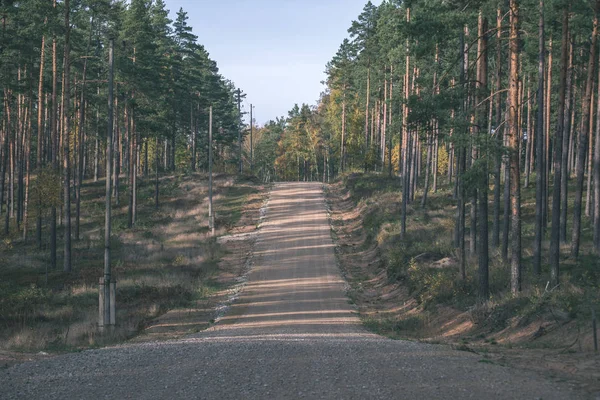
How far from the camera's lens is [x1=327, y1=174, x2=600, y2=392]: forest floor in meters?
12.7

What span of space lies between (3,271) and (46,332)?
14.4 m

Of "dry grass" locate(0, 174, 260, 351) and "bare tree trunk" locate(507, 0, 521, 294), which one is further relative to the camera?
"dry grass" locate(0, 174, 260, 351)

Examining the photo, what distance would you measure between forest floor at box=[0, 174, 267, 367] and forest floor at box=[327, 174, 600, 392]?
656cm

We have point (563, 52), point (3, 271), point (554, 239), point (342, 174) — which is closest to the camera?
point (554, 239)

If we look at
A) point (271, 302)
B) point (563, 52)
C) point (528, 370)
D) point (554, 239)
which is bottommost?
point (271, 302)

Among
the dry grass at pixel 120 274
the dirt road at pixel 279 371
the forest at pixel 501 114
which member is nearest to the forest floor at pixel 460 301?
the forest at pixel 501 114

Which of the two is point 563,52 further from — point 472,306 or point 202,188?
point 202,188

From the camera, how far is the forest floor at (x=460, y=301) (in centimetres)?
1270

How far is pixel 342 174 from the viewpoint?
69.4 metres

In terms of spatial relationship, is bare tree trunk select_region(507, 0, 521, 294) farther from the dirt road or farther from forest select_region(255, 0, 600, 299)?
the dirt road

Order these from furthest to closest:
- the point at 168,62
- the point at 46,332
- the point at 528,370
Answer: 1. the point at 168,62
2. the point at 46,332
3. the point at 528,370

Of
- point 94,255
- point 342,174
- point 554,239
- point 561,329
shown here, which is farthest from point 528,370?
point 342,174

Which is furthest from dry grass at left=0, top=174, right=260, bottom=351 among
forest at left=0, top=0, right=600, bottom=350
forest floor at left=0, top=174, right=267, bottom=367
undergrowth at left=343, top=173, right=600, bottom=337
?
undergrowth at left=343, top=173, right=600, bottom=337

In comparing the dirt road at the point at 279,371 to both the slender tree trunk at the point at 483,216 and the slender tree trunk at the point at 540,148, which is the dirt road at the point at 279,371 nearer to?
the slender tree trunk at the point at 483,216
